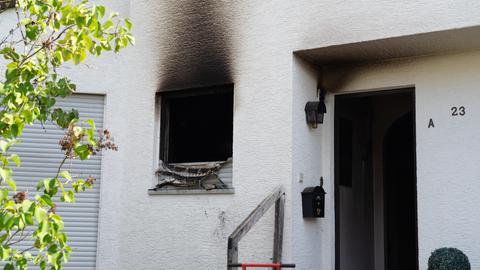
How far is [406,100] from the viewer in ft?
34.2

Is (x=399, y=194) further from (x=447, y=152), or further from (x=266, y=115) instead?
(x=266, y=115)

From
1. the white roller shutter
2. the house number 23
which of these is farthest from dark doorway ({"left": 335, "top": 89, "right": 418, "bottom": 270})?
the white roller shutter

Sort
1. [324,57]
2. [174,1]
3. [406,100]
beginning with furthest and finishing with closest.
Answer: [406,100] → [174,1] → [324,57]

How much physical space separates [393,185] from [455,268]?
4.10m

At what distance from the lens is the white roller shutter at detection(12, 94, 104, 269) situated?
363 inches

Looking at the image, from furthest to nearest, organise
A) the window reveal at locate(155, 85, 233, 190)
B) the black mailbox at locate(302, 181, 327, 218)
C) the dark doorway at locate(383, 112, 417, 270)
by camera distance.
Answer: the dark doorway at locate(383, 112, 417, 270) → the window reveal at locate(155, 85, 233, 190) → the black mailbox at locate(302, 181, 327, 218)

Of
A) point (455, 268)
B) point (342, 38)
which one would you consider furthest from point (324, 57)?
point (455, 268)

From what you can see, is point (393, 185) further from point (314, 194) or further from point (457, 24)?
point (457, 24)

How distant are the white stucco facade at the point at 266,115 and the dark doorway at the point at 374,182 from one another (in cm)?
75

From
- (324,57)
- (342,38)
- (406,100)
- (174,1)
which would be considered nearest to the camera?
(342,38)

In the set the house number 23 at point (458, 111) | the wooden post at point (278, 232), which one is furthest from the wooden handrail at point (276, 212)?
the house number 23 at point (458, 111)

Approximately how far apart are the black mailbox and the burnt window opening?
4.22ft

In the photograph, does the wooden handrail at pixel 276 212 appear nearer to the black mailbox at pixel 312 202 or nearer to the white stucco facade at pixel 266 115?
the white stucco facade at pixel 266 115

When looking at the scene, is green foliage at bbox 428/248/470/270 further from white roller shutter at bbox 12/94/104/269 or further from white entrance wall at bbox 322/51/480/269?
white roller shutter at bbox 12/94/104/269
